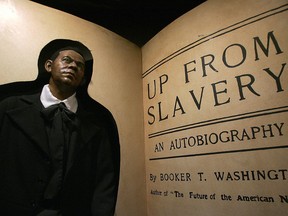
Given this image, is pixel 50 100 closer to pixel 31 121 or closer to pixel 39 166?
pixel 31 121

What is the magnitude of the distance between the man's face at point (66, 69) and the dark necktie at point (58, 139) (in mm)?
152

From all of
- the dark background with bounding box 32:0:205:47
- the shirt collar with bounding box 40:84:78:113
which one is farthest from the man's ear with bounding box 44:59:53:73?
the dark background with bounding box 32:0:205:47

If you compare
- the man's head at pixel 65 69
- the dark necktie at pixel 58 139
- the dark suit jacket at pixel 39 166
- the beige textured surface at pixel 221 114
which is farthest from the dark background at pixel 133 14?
the dark necktie at pixel 58 139

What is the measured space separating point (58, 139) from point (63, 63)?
488mm

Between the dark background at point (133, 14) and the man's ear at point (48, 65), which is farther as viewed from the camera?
the dark background at point (133, 14)

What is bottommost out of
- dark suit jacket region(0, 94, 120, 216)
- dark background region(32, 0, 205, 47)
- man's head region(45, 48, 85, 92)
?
dark suit jacket region(0, 94, 120, 216)

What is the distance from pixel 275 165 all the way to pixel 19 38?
1643 mm

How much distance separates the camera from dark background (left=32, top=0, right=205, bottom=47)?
2.30 metres

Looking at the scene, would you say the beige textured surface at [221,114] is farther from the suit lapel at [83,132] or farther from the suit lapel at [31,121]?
the suit lapel at [31,121]

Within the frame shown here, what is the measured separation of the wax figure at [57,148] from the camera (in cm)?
123

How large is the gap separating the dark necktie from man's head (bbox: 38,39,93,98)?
0.17m

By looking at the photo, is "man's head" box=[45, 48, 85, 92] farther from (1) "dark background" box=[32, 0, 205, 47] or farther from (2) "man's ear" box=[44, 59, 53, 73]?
(1) "dark background" box=[32, 0, 205, 47]

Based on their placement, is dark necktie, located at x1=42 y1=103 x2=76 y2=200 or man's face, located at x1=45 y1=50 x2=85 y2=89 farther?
man's face, located at x1=45 y1=50 x2=85 y2=89

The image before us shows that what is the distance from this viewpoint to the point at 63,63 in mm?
1473
